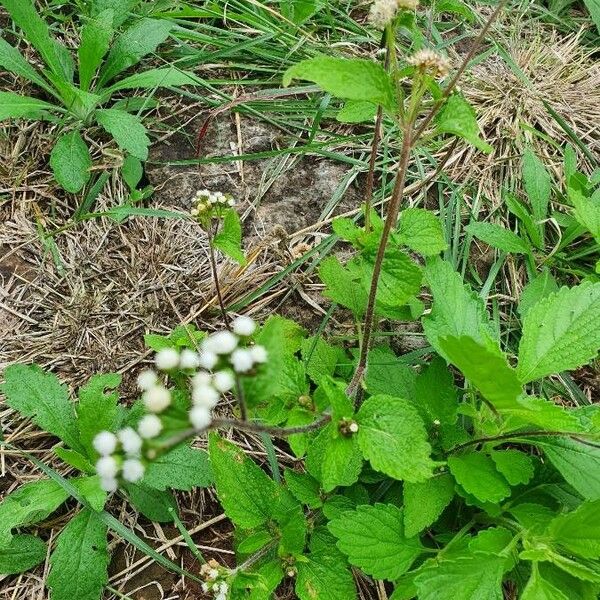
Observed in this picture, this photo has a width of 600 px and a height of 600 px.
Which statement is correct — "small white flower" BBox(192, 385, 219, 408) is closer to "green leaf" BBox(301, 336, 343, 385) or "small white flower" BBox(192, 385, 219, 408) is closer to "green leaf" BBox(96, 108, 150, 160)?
"green leaf" BBox(301, 336, 343, 385)

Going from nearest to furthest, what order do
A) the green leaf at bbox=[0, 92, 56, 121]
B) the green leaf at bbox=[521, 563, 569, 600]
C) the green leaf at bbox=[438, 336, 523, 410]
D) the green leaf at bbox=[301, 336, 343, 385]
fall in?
the green leaf at bbox=[438, 336, 523, 410]
the green leaf at bbox=[521, 563, 569, 600]
the green leaf at bbox=[301, 336, 343, 385]
the green leaf at bbox=[0, 92, 56, 121]

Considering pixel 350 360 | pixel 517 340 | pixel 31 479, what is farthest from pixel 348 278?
pixel 31 479

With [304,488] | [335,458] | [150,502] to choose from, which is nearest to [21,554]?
[150,502]

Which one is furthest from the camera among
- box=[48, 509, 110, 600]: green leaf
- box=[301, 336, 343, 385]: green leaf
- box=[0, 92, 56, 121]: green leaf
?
box=[0, 92, 56, 121]: green leaf

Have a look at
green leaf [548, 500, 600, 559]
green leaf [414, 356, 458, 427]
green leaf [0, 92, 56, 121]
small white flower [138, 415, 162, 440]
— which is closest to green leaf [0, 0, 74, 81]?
green leaf [0, 92, 56, 121]

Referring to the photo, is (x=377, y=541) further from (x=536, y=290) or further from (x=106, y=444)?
(x=536, y=290)
